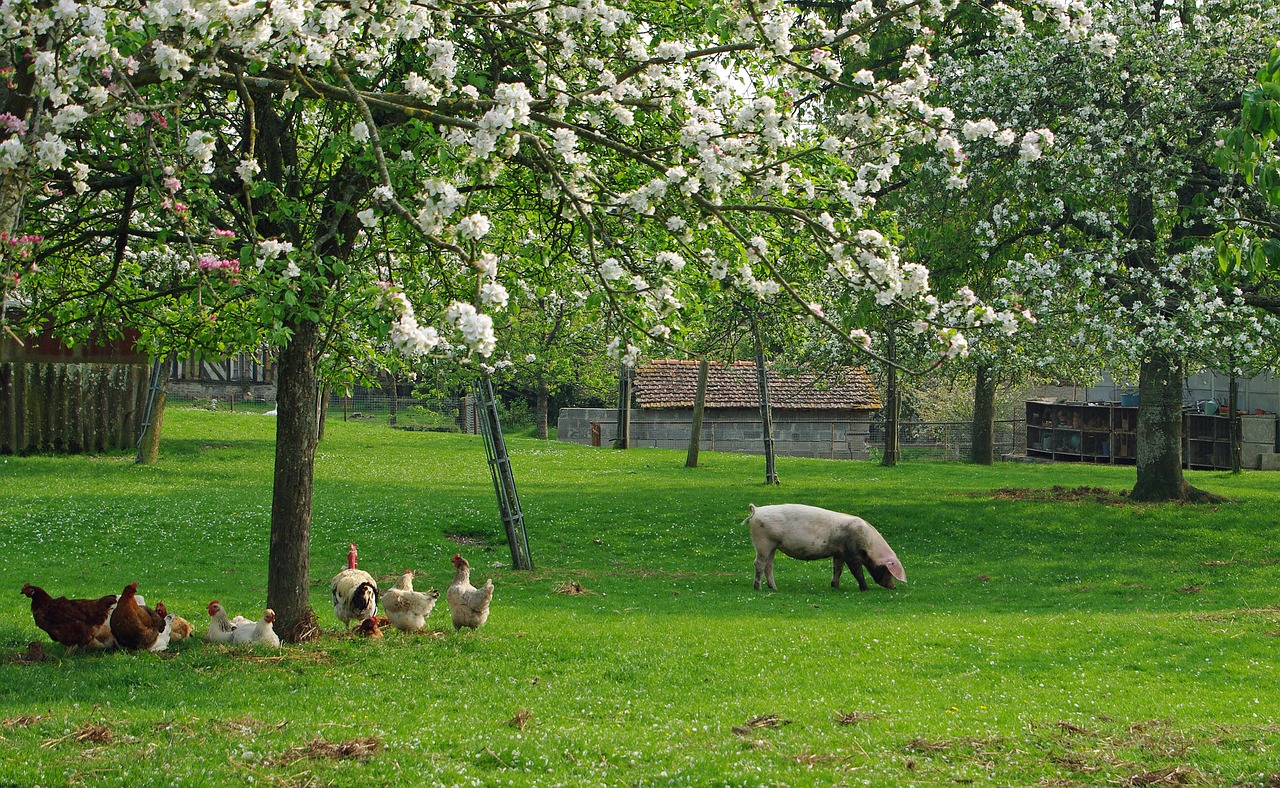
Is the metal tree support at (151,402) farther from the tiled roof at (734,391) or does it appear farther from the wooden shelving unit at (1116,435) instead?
the wooden shelving unit at (1116,435)

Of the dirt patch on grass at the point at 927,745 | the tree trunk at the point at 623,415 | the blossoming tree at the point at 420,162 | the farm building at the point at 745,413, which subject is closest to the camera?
the blossoming tree at the point at 420,162

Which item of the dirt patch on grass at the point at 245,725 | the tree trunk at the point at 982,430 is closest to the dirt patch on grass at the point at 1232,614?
the dirt patch on grass at the point at 245,725

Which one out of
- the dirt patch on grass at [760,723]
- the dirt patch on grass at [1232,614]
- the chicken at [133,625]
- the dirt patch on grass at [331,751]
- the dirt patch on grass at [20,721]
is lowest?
the dirt patch on grass at [1232,614]

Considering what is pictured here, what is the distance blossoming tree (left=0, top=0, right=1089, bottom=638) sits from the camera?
7.22 meters

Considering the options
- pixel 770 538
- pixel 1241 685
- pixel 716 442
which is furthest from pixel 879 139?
pixel 716 442

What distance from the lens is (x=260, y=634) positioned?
1217cm

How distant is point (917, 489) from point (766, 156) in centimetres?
2261

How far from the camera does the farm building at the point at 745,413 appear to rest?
5028 cm

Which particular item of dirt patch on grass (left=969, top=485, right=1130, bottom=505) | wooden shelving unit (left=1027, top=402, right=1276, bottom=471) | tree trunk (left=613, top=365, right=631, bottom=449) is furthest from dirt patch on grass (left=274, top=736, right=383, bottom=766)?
wooden shelving unit (left=1027, top=402, right=1276, bottom=471)

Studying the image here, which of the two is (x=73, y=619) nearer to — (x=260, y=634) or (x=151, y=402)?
(x=260, y=634)

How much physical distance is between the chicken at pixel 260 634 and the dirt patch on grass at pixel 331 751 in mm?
3837

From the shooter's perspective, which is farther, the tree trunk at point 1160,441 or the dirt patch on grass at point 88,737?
the tree trunk at point 1160,441

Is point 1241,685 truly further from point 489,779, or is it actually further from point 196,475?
point 196,475

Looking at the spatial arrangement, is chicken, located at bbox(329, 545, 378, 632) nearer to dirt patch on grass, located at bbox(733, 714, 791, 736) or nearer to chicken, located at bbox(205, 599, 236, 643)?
chicken, located at bbox(205, 599, 236, 643)
